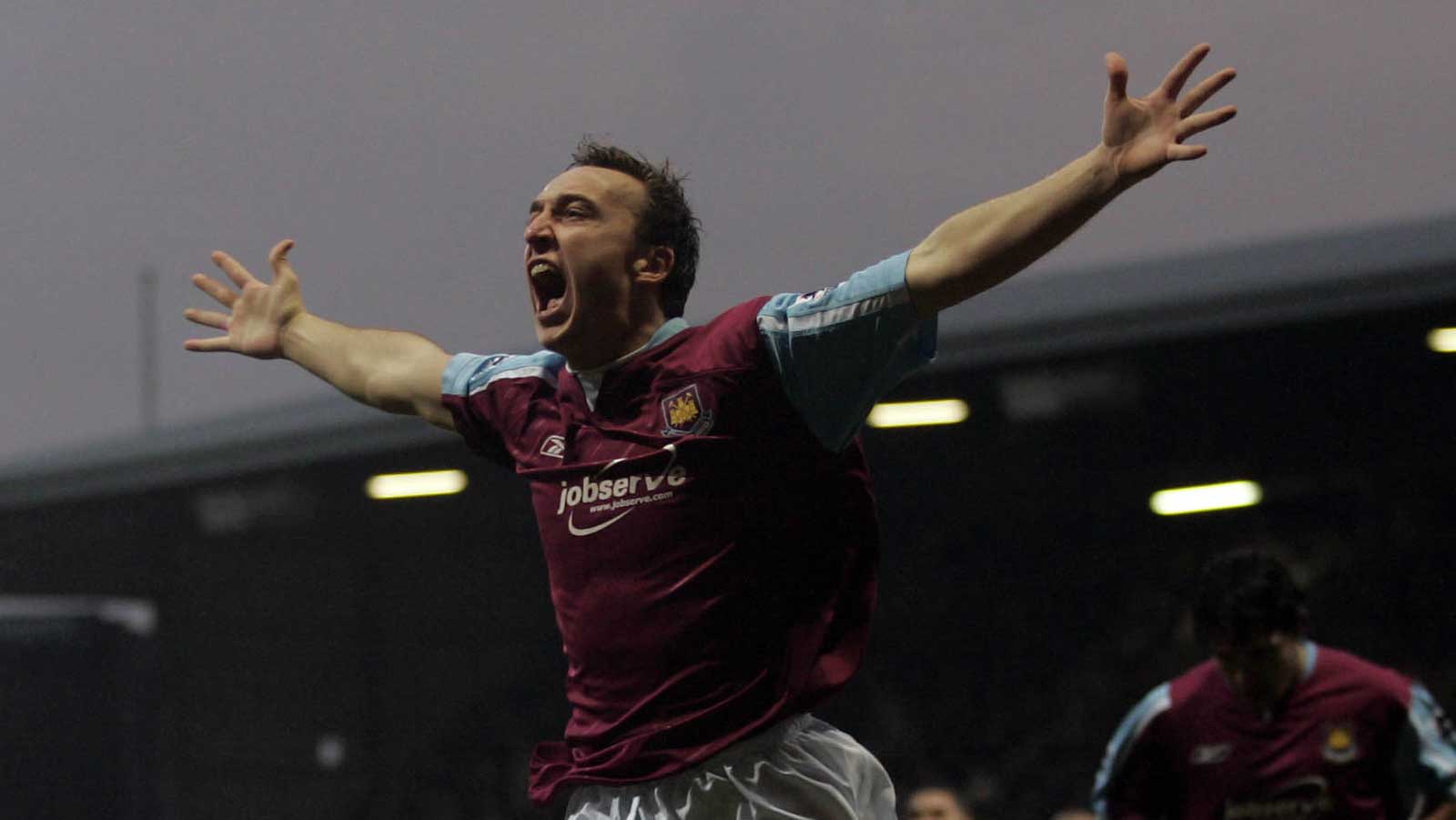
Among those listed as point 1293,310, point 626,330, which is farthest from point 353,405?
point 626,330

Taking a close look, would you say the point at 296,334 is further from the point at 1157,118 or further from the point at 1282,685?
the point at 1282,685

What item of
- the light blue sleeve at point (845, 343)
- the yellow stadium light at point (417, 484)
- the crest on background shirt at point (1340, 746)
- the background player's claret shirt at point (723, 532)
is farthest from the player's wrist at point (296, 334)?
the yellow stadium light at point (417, 484)

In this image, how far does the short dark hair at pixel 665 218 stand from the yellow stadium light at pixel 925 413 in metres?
4.14

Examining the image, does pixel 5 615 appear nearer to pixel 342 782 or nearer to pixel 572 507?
pixel 342 782

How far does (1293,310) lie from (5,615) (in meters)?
6.29

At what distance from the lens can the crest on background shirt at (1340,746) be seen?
3.78m

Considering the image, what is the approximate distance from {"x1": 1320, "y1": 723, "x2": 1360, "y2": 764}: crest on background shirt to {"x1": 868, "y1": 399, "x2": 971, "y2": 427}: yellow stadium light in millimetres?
3088

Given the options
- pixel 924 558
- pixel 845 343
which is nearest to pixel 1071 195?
pixel 845 343

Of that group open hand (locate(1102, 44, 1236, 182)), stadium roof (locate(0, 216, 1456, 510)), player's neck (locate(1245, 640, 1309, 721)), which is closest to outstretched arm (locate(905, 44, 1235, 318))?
open hand (locate(1102, 44, 1236, 182))

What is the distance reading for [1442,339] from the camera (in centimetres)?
627

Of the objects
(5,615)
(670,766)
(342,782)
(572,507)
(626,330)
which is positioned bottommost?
(342,782)

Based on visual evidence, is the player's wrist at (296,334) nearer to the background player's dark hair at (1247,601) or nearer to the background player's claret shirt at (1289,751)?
the background player's dark hair at (1247,601)

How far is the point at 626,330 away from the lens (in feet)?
8.05

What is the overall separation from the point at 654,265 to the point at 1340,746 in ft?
6.85
